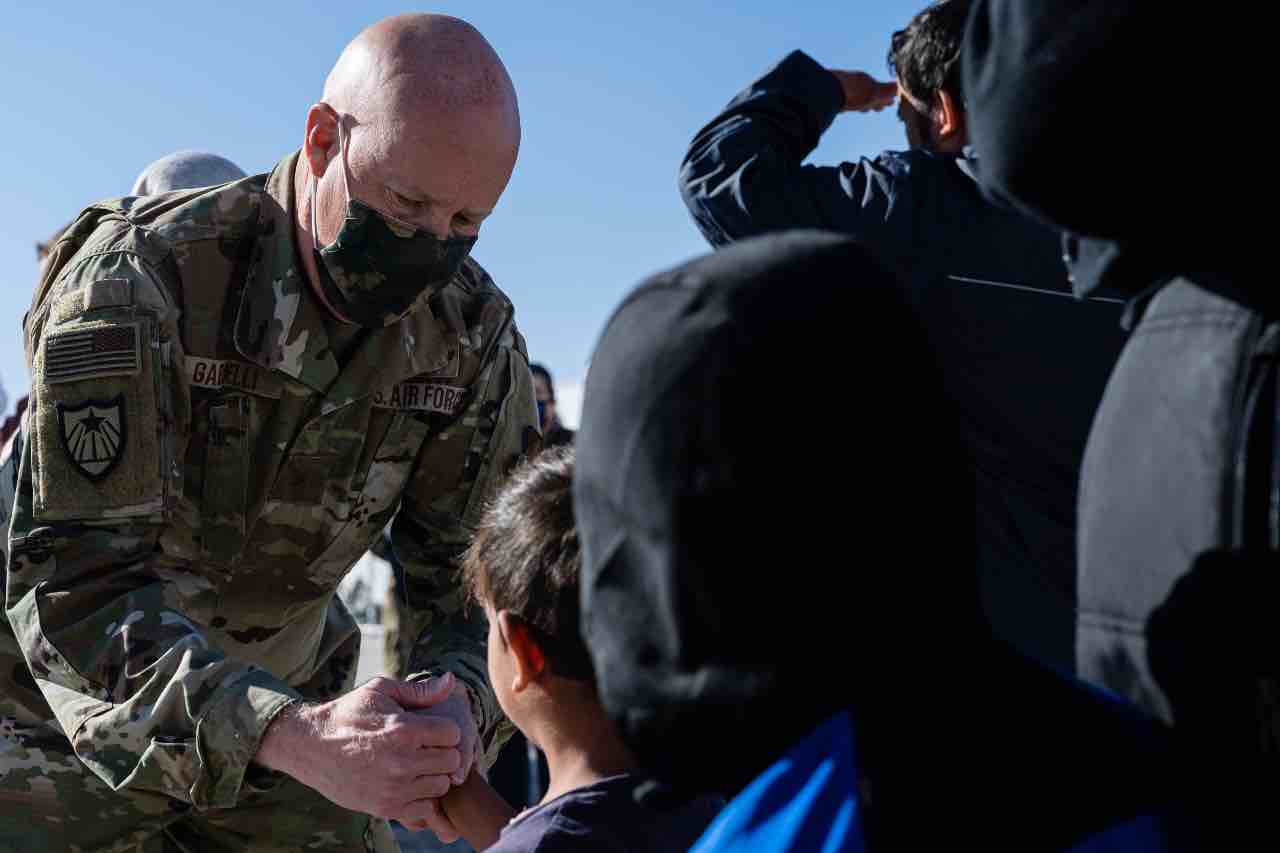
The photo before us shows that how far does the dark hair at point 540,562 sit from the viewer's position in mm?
1872

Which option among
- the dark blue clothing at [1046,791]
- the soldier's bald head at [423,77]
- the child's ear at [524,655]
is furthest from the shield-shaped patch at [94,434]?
the dark blue clothing at [1046,791]

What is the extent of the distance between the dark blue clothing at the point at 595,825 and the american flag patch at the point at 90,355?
120 cm

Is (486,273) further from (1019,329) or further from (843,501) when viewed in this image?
(843,501)

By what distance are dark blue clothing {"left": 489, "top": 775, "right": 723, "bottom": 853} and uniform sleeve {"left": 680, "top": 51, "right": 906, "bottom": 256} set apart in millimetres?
985

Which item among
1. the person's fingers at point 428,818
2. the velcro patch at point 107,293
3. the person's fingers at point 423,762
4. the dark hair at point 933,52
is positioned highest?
the dark hair at point 933,52

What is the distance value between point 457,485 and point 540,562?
1197mm

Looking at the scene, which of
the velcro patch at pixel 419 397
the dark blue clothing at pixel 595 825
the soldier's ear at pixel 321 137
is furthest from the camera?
the velcro patch at pixel 419 397

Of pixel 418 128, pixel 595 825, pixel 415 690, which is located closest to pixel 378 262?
pixel 418 128

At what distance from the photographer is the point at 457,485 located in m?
3.07

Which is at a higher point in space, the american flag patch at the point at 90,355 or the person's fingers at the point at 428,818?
the american flag patch at the point at 90,355

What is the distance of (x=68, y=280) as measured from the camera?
8.54ft

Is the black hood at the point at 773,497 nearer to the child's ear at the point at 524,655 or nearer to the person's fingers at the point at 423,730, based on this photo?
the child's ear at the point at 524,655

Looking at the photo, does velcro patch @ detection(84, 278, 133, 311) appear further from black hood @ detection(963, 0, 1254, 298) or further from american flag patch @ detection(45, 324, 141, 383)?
black hood @ detection(963, 0, 1254, 298)

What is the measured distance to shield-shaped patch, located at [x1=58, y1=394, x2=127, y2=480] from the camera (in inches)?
96.3
